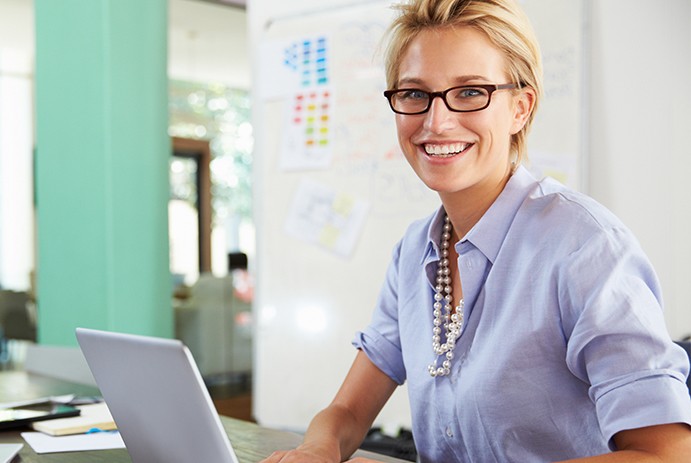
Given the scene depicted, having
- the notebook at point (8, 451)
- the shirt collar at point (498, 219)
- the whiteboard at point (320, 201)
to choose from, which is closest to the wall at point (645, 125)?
the whiteboard at point (320, 201)

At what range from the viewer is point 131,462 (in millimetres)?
1338

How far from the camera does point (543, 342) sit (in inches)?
46.2

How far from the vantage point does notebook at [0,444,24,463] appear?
1345mm

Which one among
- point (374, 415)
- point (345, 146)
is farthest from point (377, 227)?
point (374, 415)

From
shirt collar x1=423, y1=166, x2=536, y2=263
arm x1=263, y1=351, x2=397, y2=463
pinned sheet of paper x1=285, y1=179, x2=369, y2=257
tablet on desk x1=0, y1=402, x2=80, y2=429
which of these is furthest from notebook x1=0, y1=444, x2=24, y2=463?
pinned sheet of paper x1=285, y1=179, x2=369, y2=257

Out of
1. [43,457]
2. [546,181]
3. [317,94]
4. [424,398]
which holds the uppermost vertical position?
[317,94]

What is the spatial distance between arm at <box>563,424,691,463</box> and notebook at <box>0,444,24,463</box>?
2.92 ft

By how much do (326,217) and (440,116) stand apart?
88.2 inches

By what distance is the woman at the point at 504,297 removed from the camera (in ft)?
3.40

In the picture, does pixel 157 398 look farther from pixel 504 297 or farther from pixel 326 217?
pixel 326 217

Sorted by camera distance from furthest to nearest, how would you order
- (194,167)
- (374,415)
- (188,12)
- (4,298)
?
(194,167) < (4,298) < (188,12) < (374,415)

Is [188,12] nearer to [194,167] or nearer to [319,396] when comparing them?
[194,167]

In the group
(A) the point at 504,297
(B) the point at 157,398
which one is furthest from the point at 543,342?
(B) the point at 157,398

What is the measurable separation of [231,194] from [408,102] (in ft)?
24.7
